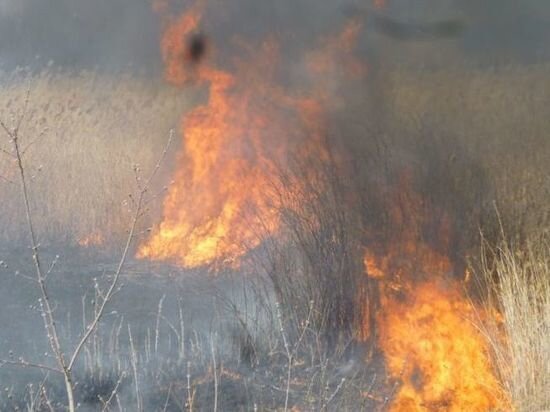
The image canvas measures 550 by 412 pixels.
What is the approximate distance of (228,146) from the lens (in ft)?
27.7

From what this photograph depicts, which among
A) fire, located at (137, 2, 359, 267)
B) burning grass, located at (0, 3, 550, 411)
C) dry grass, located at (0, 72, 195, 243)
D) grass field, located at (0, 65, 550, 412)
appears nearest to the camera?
grass field, located at (0, 65, 550, 412)

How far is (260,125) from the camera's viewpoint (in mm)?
8148

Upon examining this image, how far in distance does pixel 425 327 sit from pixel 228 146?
3.24 metres

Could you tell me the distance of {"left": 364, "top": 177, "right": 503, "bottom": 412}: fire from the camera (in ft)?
19.3

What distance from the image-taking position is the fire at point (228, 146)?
782cm

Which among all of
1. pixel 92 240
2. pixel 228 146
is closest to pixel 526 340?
pixel 228 146

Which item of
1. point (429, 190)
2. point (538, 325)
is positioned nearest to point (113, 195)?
point (429, 190)

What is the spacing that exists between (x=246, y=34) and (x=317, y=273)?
3.04 m

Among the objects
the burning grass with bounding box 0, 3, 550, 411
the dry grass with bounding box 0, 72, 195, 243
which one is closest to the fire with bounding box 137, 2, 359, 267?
the burning grass with bounding box 0, 3, 550, 411

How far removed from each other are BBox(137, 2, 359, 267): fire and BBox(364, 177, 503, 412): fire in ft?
4.41

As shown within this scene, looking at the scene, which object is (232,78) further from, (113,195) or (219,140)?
(113,195)

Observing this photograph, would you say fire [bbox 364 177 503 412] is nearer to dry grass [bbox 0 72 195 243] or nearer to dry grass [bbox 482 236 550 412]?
dry grass [bbox 482 236 550 412]

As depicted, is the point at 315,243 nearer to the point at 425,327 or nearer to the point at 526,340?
the point at 425,327

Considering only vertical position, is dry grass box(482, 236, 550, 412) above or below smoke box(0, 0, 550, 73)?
below
